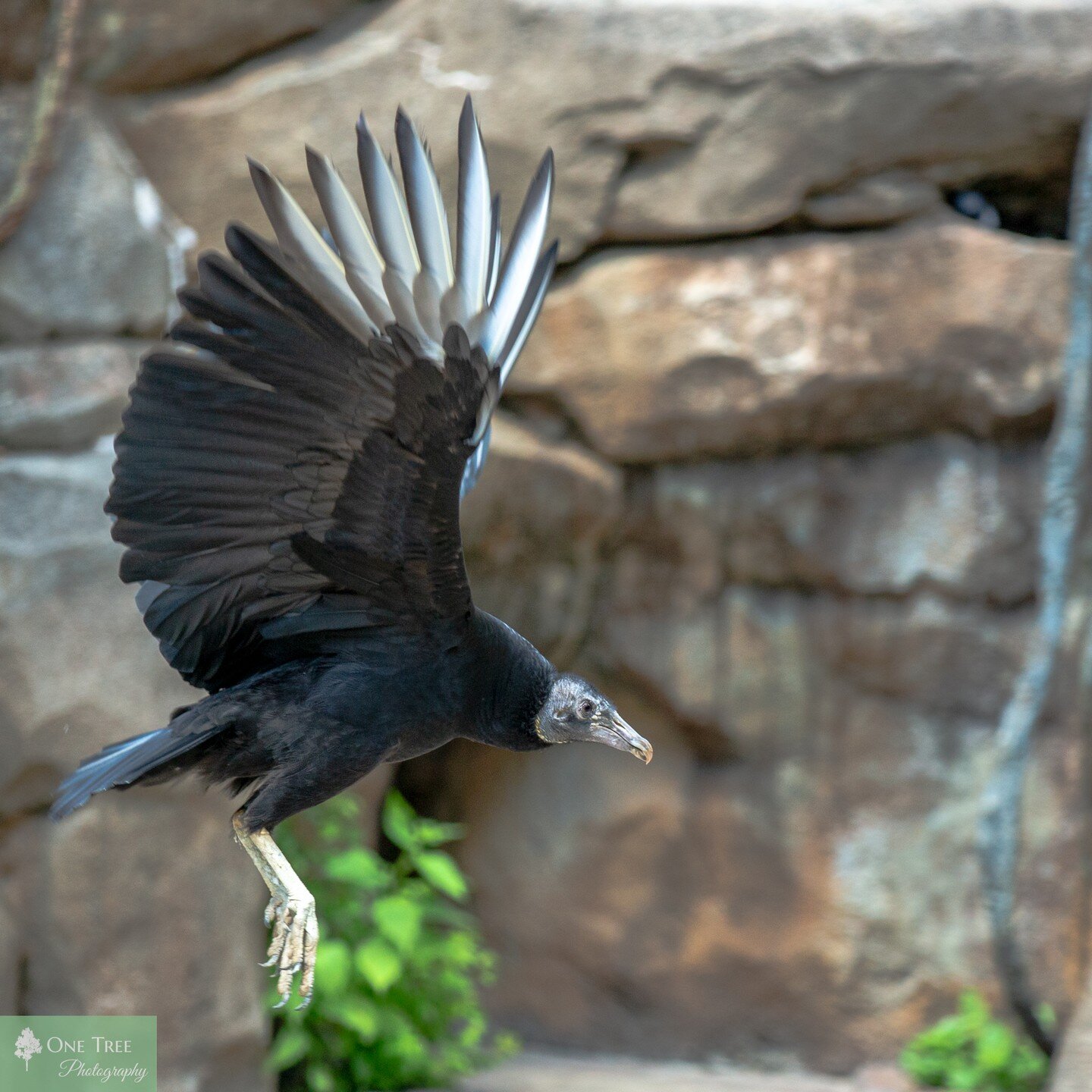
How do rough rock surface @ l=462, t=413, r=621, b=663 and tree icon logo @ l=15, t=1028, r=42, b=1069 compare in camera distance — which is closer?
tree icon logo @ l=15, t=1028, r=42, b=1069

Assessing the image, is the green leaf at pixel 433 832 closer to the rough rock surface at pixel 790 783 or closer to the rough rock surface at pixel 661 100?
the rough rock surface at pixel 790 783

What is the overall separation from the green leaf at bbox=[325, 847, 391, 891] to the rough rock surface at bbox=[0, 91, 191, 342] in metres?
1.44

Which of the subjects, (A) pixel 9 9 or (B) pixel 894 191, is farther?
(B) pixel 894 191

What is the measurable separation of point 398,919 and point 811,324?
6.50ft

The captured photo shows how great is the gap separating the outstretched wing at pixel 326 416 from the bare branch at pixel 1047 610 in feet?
6.43

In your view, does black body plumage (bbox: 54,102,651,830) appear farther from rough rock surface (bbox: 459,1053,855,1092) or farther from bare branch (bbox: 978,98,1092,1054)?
rough rock surface (bbox: 459,1053,855,1092)

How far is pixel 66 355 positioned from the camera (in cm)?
328

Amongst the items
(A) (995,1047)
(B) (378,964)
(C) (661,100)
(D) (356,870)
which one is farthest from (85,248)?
(A) (995,1047)

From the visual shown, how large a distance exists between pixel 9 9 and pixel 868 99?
2.25m

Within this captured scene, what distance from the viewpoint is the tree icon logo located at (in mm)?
2402

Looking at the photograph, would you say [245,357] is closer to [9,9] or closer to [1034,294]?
[9,9]

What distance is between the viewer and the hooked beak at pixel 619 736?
1990mm

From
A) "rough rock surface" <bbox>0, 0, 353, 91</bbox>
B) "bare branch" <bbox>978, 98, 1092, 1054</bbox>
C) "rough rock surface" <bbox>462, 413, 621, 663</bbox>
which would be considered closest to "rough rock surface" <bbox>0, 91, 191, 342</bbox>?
"rough rock surface" <bbox>0, 0, 353, 91</bbox>

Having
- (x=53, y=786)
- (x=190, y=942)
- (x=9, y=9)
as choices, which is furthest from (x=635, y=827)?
(x=9, y=9)
